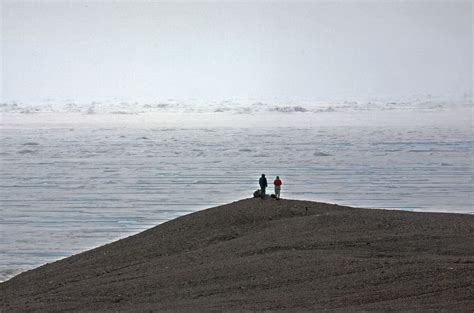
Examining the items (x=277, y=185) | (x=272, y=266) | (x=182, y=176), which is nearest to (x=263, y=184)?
(x=277, y=185)

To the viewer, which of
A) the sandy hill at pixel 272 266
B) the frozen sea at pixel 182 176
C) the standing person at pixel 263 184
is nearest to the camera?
the sandy hill at pixel 272 266

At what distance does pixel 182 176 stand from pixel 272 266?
24286 millimetres

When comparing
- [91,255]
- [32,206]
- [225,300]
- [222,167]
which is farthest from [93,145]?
[225,300]

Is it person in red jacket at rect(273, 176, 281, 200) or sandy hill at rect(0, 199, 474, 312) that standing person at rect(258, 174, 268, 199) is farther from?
sandy hill at rect(0, 199, 474, 312)

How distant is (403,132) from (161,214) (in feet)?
154

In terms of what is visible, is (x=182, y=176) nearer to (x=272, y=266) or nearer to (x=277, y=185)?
(x=277, y=185)

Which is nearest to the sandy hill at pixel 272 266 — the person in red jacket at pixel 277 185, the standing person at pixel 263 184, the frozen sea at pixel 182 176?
the person in red jacket at pixel 277 185

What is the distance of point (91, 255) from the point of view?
19.6m

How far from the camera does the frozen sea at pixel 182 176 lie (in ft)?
84.1

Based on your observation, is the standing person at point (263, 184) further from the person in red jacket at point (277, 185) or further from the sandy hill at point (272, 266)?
the sandy hill at point (272, 266)

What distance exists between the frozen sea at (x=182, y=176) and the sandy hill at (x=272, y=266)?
3.05 meters

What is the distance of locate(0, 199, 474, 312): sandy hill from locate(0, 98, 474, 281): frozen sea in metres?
3.05

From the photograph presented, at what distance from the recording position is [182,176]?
39.8 m

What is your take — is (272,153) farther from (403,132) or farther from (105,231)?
(105,231)
